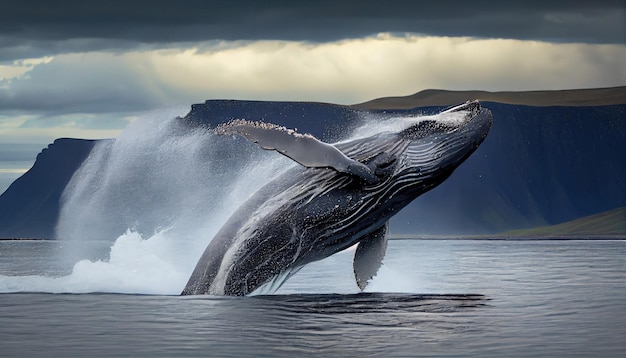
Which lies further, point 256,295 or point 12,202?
point 12,202

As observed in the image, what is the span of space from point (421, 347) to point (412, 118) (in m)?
5.59

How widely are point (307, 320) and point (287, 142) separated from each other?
214 cm

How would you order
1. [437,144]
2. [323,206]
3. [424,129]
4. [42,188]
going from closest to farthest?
1. [323,206]
2. [424,129]
3. [437,144]
4. [42,188]

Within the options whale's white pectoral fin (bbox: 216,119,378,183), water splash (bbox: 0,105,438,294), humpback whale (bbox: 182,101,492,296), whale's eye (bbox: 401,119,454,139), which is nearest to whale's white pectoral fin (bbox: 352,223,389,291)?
humpback whale (bbox: 182,101,492,296)

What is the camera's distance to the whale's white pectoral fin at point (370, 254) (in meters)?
14.7

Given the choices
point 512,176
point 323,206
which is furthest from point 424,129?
point 512,176

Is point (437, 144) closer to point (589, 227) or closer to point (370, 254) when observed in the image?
point (370, 254)

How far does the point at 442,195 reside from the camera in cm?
14800

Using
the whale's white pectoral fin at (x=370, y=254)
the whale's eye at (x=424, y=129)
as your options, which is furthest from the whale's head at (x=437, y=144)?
the whale's white pectoral fin at (x=370, y=254)

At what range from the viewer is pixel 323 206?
13969 mm

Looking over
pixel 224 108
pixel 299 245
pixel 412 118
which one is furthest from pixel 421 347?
pixel 224 108

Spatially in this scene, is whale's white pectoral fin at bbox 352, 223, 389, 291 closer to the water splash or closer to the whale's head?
the whale's head

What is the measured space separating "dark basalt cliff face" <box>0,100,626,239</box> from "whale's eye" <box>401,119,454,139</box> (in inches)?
5126

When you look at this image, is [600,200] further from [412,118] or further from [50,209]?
[412,118]
